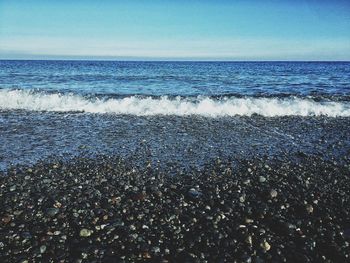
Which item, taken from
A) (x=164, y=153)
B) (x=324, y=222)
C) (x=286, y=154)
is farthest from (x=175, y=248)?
(x=286, y=154)

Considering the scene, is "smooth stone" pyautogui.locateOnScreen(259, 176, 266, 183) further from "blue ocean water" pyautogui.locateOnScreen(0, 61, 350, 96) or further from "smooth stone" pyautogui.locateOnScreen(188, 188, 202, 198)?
"blue ocean water" pyautogui.locateOnScreen(0, 61, 350, 96)

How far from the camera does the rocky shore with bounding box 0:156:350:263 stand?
13.7 ft

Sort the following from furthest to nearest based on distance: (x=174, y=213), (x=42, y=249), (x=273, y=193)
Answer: (x=273, y=193) → (x=174, y=213) → (x=42, y=249)

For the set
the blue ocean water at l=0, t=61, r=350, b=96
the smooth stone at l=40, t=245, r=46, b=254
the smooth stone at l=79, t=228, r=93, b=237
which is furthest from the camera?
the blue ocean water at l=0, t=61, r=350, b=96

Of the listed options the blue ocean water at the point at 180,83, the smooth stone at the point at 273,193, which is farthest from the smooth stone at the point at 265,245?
the blue ocean water at the point at 180,83

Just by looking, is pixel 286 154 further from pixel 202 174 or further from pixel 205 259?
pixel 205 259


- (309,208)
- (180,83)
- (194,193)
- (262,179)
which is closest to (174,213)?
(194,193)

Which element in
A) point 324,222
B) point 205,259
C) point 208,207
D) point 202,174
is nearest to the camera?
point 205,259

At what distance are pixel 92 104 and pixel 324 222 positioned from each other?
542 inches

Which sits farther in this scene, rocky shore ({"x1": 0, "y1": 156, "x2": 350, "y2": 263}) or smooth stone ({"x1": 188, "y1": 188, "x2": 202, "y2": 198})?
smooth stone ({"x1": 188, "y1": 188, "x2": 202, "y2": 198})

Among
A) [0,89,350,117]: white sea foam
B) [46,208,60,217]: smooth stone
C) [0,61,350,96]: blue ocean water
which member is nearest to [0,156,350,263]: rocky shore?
[46,208,60,217]: smooth stone

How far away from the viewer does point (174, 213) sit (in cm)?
515

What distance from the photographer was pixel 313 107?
16.2 metres

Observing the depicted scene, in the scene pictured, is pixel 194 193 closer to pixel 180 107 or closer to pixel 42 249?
pixel 42 249
